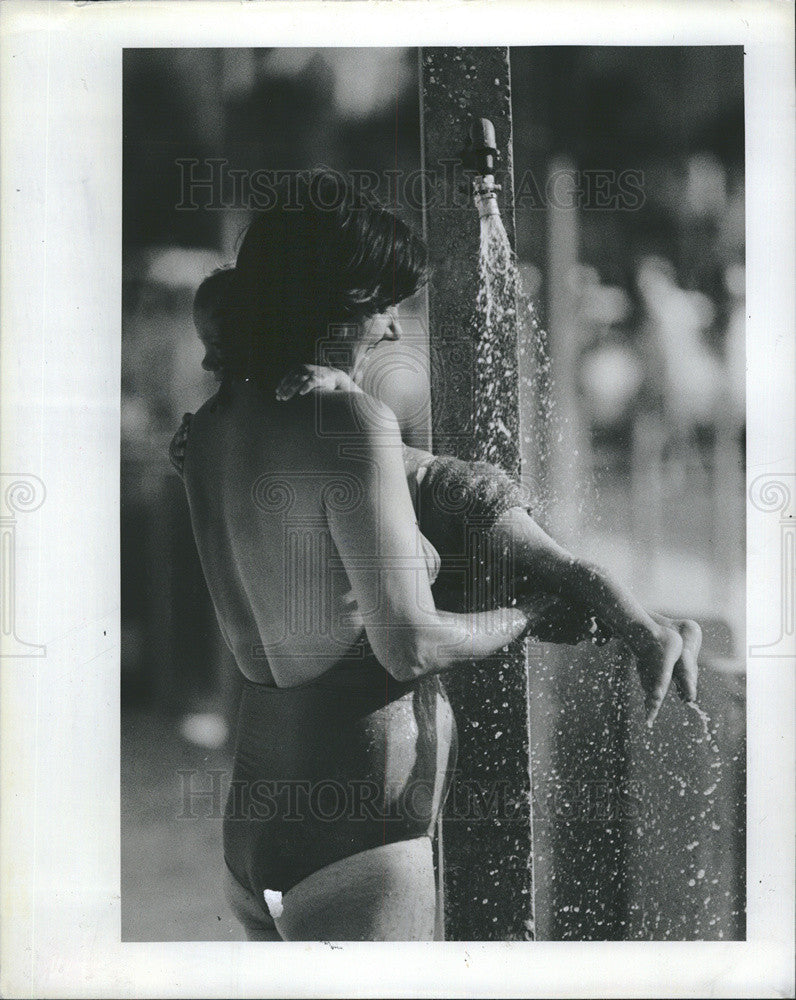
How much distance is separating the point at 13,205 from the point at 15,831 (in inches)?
36.5

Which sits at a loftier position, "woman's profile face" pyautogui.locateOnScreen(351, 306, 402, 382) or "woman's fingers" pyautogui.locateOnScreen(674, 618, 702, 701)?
"woman's profile face" pyautogui.locateOnScreen(351, 306, 402, 382)

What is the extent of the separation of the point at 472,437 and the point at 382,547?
0.68ft

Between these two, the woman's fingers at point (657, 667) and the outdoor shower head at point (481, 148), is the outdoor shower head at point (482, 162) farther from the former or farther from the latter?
the woman's fingers at point (657, 667)

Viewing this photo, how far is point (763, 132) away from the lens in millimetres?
1264

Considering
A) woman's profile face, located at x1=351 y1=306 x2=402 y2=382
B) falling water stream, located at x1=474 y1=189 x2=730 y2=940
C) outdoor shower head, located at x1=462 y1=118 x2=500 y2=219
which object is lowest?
falling water stream, located at x1=474 y1=189 x2=730 y2=940

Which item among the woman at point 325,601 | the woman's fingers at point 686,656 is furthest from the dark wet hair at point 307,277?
the woman's fingers at point 686,656

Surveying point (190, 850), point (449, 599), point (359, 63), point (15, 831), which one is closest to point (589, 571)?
point (449, 599)

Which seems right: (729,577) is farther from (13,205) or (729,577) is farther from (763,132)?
(13,205)

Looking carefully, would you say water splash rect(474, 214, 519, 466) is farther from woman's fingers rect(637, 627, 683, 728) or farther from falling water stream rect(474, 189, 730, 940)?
woman's fingers rect(637, 627, 683, 728)

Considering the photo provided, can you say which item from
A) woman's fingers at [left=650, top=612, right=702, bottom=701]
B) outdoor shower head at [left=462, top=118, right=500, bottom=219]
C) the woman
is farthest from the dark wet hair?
woman's fingers at [left=650, top=612, right=702, bottom=701]

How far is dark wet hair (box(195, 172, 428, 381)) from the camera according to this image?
1.24 metres

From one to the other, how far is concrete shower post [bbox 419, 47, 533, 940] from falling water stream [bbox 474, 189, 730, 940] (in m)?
0.01

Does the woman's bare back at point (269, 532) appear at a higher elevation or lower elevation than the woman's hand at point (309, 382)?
lower

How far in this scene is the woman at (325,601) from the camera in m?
1.23
